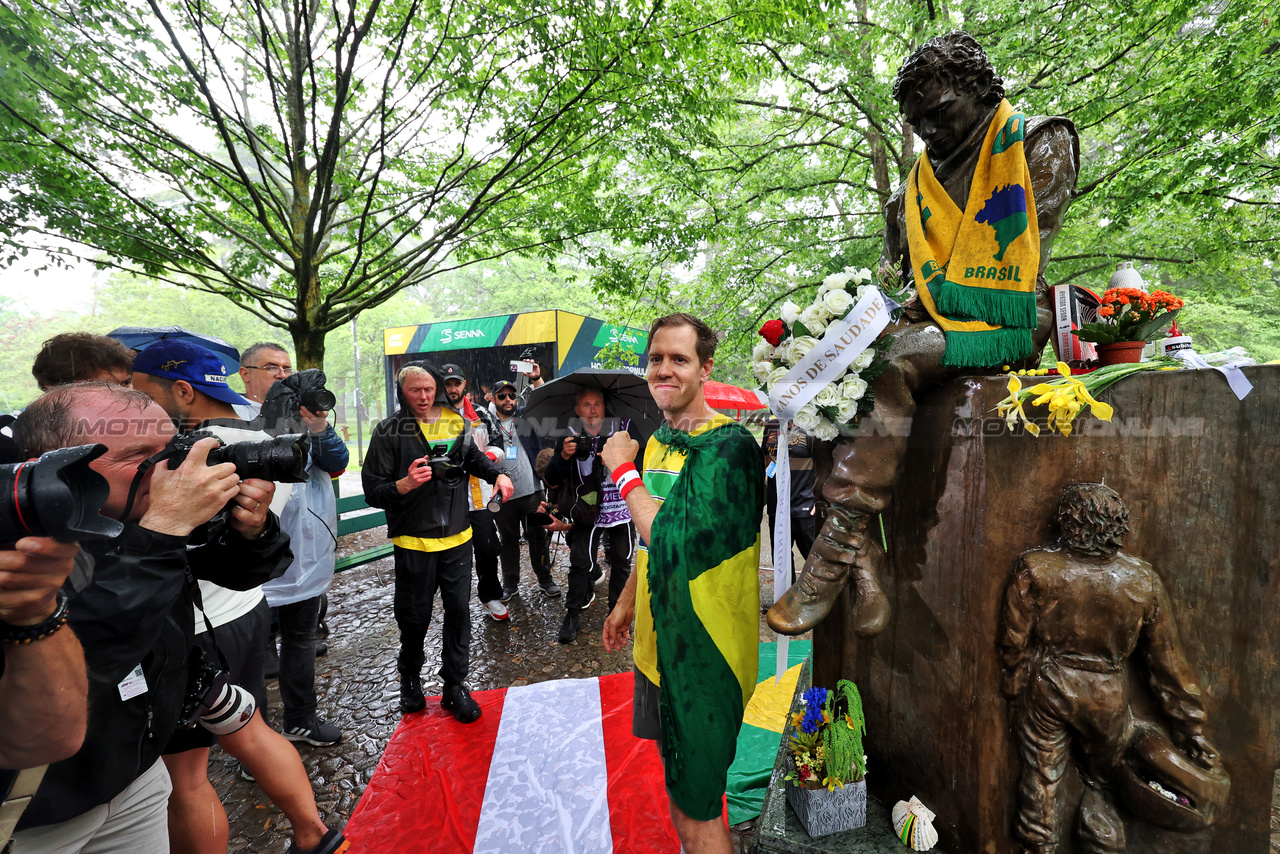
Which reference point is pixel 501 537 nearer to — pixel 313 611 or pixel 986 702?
pixel 313 611

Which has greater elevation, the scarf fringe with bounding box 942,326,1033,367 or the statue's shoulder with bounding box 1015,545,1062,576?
the scarf fringe with bounding box 942,326,1033,367

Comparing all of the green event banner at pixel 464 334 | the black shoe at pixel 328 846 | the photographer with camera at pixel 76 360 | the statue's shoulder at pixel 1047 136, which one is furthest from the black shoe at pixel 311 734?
the green event banner at pixel 464 334

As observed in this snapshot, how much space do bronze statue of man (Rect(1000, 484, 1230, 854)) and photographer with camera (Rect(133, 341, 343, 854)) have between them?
2.41 metres

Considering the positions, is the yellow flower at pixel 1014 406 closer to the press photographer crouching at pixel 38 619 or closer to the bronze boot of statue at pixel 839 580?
the bronze boot of statue at pixel 839 580

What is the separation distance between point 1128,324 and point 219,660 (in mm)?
3813

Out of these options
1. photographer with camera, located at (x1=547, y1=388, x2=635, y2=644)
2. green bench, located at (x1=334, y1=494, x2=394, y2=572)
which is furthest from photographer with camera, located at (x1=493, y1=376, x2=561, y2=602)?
green bench, located at (x1=334, y1=494, x2=394, y2=572)

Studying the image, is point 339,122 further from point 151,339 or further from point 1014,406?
point 1014,406

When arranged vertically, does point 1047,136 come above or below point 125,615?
above

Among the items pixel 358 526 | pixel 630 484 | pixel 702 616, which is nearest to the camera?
pixel 702 616

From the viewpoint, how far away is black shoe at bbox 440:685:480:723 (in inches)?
138

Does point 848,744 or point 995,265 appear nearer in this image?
point 995,265

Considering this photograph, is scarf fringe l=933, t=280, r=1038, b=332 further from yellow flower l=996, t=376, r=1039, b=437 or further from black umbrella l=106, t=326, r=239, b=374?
black umbrella l=106, t=326, r=239, b=374

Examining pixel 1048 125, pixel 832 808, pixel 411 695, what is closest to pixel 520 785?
pixel 411 695

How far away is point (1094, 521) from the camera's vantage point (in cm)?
155
